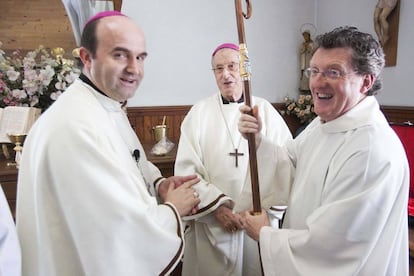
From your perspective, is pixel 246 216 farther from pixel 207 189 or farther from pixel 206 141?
pixel 206 141

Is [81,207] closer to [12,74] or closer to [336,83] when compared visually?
[336,83]

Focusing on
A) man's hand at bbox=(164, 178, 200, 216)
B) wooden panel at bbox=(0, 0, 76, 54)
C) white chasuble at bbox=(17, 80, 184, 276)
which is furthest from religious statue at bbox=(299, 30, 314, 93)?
white chasuble at bbox=(17, 80, 184, 276)

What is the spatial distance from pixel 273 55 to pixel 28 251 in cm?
387

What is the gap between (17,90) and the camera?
246 centimetres

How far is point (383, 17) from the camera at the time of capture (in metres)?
3.49

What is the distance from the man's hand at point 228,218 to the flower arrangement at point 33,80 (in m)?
1.51

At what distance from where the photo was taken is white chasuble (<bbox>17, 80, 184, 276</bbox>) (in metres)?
1.16

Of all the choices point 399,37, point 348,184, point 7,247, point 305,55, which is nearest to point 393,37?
point 399,37

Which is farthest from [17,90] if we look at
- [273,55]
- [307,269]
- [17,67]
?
[273,55]

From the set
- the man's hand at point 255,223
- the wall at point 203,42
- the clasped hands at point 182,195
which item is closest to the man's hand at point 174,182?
the clasped hands at point 182,195

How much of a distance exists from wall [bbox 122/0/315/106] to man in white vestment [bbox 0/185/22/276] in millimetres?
2785

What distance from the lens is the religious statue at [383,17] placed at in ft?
11.2

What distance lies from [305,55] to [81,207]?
4.00 metres

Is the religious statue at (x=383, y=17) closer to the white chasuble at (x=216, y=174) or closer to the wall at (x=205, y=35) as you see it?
the wall at (x=205, y=35)
